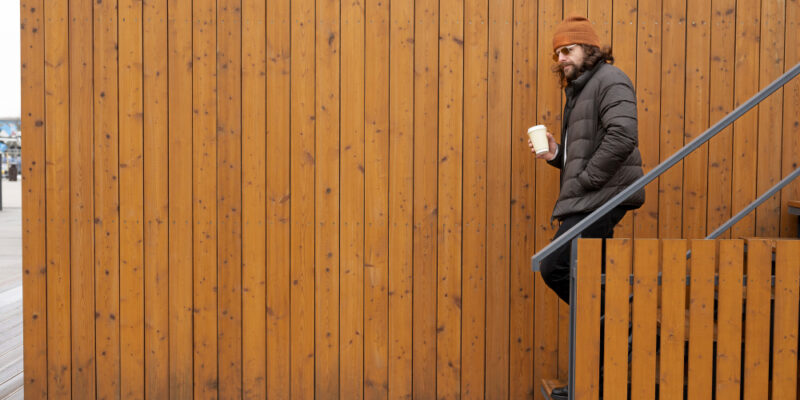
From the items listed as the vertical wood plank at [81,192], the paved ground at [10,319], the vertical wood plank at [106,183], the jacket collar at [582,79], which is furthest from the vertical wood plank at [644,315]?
the paved ground at [10,319]

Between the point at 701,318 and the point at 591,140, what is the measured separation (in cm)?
85

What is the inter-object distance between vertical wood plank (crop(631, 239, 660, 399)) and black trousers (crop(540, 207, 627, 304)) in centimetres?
31

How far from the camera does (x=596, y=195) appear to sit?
2.36 meters

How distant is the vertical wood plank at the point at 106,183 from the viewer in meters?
2.97

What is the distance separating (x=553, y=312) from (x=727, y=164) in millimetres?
1247

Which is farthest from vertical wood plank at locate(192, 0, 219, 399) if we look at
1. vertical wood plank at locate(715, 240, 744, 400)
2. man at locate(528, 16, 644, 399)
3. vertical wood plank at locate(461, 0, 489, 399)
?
vertical wood plank at locate(715, 240, 744, 400)

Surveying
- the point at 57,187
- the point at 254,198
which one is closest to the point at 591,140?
the point at 254,198

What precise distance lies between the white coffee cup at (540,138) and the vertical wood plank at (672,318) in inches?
27.6

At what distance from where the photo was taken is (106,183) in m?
2.99

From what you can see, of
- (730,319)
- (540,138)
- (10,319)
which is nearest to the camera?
(730,319)

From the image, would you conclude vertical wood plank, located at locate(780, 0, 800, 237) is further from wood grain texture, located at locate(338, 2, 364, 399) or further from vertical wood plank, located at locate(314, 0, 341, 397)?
vertical wood plank, located at locate(314, 0, 341, 397)

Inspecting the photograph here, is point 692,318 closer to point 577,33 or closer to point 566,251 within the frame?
point 566,251

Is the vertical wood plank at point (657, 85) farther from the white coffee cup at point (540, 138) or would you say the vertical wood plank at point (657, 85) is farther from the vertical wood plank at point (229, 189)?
the vertical wood plank at point (229, 189)

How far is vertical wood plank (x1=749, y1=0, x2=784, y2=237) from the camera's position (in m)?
2.90
